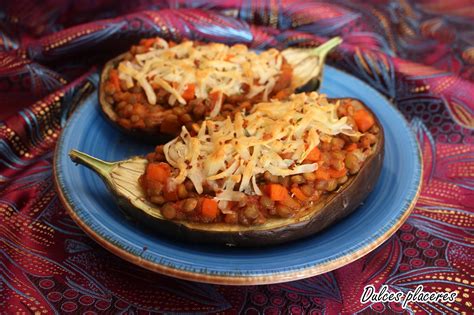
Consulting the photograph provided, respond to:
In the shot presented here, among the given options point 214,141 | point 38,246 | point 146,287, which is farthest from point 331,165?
point 38,246

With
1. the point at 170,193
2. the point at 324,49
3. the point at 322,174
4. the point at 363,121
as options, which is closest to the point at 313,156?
the point at 322,174

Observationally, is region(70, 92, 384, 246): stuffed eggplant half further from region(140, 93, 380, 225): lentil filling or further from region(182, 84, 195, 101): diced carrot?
region(182, 84, 195, 101): diced carrot

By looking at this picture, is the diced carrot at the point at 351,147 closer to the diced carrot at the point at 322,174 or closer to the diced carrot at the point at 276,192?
the diced carrot at the point at 322,174

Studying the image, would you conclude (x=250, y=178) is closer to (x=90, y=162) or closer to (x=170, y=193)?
(x=170, y=193)

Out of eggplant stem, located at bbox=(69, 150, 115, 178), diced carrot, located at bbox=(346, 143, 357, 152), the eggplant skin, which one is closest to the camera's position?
the eggplant skin

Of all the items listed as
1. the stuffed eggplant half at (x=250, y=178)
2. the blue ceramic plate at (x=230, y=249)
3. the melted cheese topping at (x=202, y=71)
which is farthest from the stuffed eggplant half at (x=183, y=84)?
the stuffed eggplant half at (x=250, y=178)

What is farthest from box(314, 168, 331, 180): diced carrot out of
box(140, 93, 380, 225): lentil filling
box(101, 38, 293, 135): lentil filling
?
box(101, 38, 293, 135): lentil filling
